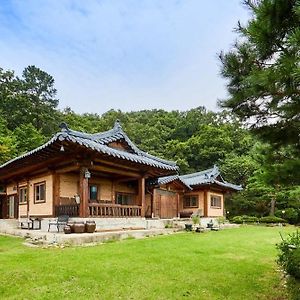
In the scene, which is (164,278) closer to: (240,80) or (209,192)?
(240,80)

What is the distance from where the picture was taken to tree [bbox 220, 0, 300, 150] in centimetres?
365

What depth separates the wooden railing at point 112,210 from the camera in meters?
13.3

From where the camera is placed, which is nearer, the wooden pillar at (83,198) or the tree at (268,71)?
the tree at (268,71)

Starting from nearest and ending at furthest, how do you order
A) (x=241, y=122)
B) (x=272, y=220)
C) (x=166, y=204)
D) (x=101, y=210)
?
1. (x=241, y=122)
2. (x=101, y=210)
3. (x=166, y=204)
4. (x=272, y=220)

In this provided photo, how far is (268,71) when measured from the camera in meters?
3.75

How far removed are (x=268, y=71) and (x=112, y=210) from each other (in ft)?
37.4

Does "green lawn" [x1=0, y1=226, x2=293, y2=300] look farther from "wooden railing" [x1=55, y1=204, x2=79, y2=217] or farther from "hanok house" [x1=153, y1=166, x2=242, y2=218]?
"hanok house" [x1=153, y1=166, x2=242, y2=218]

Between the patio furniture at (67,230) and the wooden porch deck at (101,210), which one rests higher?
the wooden porch deck at (101,210)

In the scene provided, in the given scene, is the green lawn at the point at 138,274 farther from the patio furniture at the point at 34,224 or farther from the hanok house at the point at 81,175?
the patio furniture at the point at 34,224

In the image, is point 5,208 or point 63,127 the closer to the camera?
point 63,127

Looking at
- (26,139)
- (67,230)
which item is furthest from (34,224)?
(26,139)

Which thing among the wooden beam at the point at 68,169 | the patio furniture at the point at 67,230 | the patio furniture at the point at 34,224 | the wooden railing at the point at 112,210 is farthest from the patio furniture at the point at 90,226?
the patio furniture at the point at 34,224

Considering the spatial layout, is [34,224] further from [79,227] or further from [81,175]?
[79,227]

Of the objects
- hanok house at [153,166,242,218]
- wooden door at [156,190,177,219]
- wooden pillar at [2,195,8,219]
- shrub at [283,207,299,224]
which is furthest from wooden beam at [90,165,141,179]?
shrub at [283,207,299,224]
